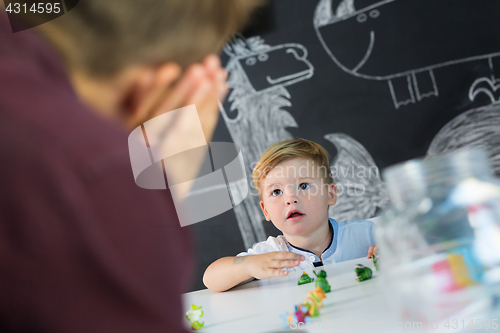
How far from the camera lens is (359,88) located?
6.43 feet

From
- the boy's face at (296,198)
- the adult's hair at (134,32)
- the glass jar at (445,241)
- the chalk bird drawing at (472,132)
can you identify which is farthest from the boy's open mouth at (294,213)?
the adult's hair at (134,32)

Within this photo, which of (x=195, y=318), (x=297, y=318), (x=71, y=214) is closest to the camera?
(x=71, y=214)

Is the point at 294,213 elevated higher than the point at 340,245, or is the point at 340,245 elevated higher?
the point at 294,213

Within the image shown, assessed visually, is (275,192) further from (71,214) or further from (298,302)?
(71,214)

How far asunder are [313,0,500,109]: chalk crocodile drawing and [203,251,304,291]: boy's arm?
1.29 m

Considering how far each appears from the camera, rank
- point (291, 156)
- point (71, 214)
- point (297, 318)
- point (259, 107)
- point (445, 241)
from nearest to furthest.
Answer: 1. point (71, 214)
2. point (445, 241)
3. point (297, 318)
4. point (291, 156)
5. point (259, 107)

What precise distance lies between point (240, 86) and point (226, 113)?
16cm

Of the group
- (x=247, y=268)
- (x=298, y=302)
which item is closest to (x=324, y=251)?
(x=247, y=268)

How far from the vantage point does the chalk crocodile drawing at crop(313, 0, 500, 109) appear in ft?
6.07

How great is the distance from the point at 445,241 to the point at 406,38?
5.95ft

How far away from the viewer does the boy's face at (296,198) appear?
1.35m

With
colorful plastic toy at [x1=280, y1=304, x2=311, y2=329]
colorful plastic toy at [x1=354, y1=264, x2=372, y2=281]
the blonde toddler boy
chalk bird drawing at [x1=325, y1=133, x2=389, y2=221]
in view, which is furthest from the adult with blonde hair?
chalk bird drawing at [x1=325, y1=133, x2=389, y2=221]

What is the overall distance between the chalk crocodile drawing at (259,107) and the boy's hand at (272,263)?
1.11 metres

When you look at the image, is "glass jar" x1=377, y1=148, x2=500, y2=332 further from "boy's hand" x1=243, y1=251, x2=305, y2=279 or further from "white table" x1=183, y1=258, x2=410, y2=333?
"boy's hand" x1=243, y1=251, x2=305, y2=279
